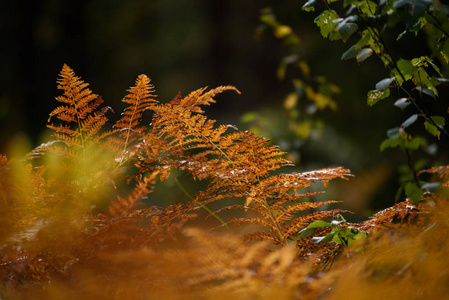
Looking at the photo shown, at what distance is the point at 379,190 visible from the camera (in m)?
2.49

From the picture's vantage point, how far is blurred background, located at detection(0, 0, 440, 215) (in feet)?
10.7

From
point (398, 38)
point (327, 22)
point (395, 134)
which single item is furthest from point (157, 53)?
point (395, 134)

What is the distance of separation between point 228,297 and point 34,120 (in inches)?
126

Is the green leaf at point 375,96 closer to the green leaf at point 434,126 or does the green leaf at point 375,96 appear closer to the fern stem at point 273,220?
the green leaf at point 434,126

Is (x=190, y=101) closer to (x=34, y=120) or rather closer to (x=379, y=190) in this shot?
(x=379, y=190)

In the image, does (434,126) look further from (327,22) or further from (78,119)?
(78,119)

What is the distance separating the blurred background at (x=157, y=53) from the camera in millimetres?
3258

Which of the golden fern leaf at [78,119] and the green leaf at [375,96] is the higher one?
the golden fern leaf at [78,119]

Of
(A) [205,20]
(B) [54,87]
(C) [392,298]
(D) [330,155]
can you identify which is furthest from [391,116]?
(B) [54,87]

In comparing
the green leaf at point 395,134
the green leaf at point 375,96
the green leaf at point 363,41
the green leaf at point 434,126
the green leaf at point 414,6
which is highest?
the green leaf at point 414,6

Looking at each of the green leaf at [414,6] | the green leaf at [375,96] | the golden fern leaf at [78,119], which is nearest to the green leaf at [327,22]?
the green leaf at [375,96]

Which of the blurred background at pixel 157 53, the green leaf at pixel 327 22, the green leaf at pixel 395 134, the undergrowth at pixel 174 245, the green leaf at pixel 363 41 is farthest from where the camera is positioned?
the blurred background at pixel 157 53

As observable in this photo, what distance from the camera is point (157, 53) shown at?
3.85m

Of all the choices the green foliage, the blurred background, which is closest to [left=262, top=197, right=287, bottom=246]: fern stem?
the green foliage
